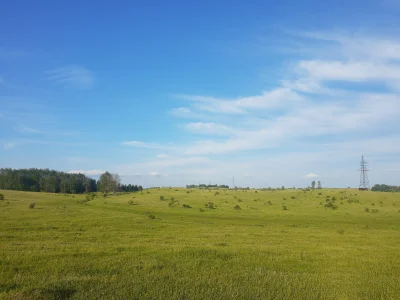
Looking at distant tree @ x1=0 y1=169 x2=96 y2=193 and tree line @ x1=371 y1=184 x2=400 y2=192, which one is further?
distant tree @ x1=0 y1=169 x2=96 y2=193

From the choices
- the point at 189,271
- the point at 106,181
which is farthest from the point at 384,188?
the point at 189,271

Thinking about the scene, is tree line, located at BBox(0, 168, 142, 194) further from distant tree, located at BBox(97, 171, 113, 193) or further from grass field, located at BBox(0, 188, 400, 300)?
grass field, located at BBox(0, 188, 400, 300)

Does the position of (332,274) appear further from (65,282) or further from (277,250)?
(65,282)

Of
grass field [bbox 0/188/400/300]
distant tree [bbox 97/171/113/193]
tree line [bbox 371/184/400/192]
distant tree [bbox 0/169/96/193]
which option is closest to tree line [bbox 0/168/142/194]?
distant tree [bbox 0/169/96/193]

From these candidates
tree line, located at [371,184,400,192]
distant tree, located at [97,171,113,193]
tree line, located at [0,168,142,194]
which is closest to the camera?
distant tree, located at [97,171,113,193]

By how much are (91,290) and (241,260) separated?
22.5 ft

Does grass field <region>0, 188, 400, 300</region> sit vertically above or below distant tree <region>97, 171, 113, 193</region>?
below

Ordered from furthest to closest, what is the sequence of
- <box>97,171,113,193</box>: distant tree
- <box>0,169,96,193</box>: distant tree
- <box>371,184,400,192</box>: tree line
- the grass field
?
1. <box>0,169,96,193</box>: distant tree
2. <box>371,184,400,192</box>: tree line
3. <box>97,171,113,193</box>: distant tree
4. the grass field

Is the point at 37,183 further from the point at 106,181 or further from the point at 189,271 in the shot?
the point at 189,271

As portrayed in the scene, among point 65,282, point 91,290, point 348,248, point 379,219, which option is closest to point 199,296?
point 91,290

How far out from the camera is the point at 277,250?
1684 centimetres

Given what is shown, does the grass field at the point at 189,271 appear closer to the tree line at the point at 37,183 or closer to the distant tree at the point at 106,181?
the distant tree at the point at 106,181

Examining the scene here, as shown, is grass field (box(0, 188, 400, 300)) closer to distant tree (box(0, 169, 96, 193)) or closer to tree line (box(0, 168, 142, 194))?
tree line (box(0, 168, 142, 194))

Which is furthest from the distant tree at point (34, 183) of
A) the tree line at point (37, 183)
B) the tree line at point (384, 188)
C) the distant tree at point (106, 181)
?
the tree line at point (384, 188)
